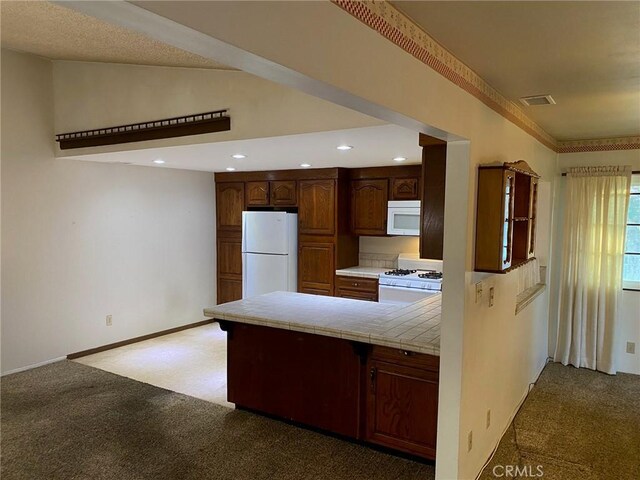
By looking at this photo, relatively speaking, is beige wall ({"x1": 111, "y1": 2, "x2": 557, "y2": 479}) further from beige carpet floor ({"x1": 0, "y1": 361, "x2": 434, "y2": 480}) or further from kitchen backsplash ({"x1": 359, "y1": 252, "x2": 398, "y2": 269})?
kitchen backsplash ({"x1": 359, "y1": 252, "x2": 398, "y2": 269})

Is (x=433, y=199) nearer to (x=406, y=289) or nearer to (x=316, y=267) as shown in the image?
(x=406, y=289)

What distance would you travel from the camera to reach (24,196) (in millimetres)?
4367

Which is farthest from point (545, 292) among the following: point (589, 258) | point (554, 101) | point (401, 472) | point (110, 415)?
point (110, 415)

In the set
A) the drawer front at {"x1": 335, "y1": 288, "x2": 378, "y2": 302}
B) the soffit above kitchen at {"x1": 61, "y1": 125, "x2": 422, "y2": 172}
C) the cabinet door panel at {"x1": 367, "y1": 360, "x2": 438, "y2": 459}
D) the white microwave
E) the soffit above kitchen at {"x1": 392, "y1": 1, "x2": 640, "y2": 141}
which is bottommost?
the cabinet door panel at {"x1": 367, "y1": 360, "x2": 438, "y2": 459}

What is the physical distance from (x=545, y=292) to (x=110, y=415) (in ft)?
13.2

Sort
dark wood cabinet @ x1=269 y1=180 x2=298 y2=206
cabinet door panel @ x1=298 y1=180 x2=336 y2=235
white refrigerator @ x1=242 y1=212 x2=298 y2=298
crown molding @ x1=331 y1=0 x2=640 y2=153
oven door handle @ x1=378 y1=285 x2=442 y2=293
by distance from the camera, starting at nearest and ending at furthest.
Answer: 1. crown molding @ x1=331 y1=0 x2=640 y2=153
2. oven door handle @ x1=378 y1=285 x2=442 y2=293
3. cabinet door panel @ x1=298 y1=180 x2=336 y2=235
4. white refrigerator @ x1=242 y1=212 x2=298 y2=298
5. dark wood cabinet @ x1=269 y1=180 x2=298 y2=206

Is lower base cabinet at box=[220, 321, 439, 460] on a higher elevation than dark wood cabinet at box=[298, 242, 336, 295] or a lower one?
lower

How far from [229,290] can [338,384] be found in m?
3.67

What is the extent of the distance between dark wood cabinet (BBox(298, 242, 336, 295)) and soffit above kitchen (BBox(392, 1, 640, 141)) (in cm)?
322

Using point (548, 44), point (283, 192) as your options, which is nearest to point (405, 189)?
point (283, 192)

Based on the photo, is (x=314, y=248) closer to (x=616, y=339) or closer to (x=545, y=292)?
(x=545, y=292)

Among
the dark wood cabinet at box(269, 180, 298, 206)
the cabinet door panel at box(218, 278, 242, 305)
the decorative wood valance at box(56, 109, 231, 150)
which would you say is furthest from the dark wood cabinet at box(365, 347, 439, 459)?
the cabinet door panel at box(218, 278, 242, 305)

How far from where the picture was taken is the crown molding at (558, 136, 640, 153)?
4209 millimetres

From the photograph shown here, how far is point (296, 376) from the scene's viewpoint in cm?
326
